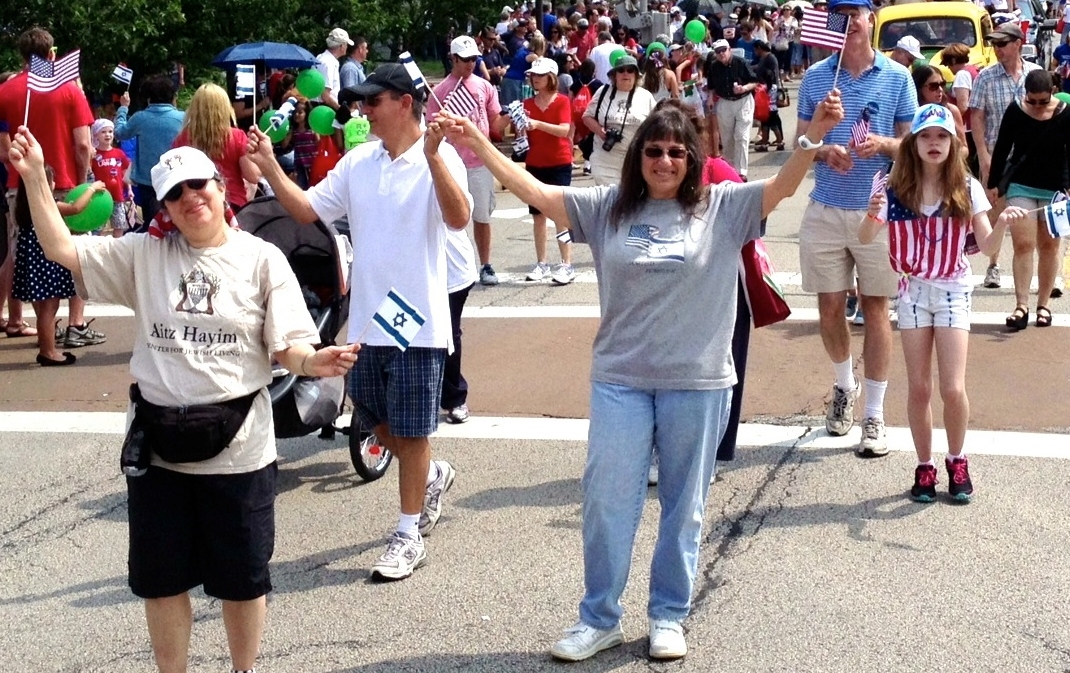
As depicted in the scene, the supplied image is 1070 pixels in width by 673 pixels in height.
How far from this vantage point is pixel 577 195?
4.91 metres

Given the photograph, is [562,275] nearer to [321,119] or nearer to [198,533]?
[321,119]

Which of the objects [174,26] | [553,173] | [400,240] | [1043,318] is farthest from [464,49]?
[174,26]

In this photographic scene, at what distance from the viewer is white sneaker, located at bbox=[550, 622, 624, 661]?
485cm

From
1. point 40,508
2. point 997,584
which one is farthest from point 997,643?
point 40,508

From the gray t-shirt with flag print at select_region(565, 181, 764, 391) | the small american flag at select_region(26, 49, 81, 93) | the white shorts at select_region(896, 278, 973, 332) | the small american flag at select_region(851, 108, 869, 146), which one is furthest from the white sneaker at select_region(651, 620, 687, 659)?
the small american flag at select_region(26, 49, 81, 93)

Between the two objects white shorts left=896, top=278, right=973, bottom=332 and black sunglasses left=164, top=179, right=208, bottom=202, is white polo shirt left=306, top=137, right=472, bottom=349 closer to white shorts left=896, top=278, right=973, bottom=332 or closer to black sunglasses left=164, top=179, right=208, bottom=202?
black sunglasses left=164, top=179, right=208, bottom=202

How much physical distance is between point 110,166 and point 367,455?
245 inches

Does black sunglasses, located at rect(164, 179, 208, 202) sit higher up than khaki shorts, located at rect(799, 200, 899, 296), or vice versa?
black sunglasses, located at rect(164, 179, 208, 202)

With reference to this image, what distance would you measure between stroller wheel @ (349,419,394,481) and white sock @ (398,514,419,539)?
1048 millimetres

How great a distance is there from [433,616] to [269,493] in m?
1.15

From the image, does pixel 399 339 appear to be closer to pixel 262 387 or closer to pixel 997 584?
pixel 262 387

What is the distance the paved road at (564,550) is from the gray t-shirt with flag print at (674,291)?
3.42ft

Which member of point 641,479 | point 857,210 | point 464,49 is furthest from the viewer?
point 464,49

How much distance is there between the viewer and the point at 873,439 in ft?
23.5
